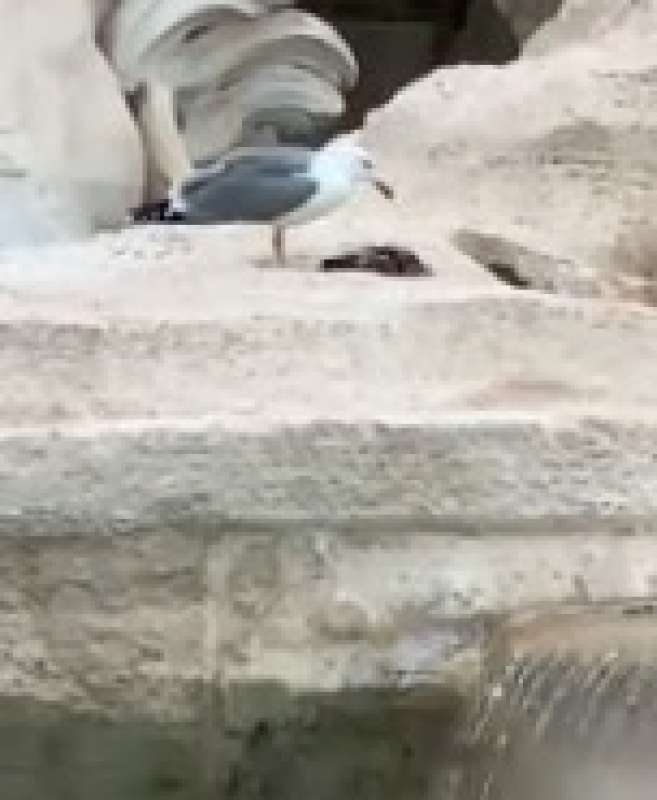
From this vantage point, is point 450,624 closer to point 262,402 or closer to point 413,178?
point 262,402

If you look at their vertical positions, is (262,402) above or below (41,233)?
above

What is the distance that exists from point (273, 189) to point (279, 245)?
6cm

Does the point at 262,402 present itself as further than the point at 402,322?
No

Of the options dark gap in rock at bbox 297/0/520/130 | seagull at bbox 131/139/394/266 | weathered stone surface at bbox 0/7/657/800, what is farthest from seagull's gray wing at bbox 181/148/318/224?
dark gap in rock at bbox 297/0/520/130

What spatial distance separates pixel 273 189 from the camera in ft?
6.50

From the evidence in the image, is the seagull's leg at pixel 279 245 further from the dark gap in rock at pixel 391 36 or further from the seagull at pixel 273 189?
the dark gap in rock at pixel 391 36

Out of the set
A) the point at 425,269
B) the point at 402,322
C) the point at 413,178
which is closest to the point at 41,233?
the point at 413,178

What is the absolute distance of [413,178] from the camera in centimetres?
228

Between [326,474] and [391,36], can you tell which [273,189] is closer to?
[326,474]

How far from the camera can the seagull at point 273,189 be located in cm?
197

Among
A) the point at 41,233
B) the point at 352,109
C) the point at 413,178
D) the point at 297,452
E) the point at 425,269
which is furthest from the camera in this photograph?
the point at 352,109

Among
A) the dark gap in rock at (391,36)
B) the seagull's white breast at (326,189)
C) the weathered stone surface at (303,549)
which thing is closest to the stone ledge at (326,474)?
the weathered stone surface at (303,549)

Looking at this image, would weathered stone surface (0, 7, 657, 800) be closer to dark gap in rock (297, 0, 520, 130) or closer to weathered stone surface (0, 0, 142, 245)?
weathered stone surface (0, 0, 142, 245)

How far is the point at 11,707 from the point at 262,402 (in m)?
0.23
